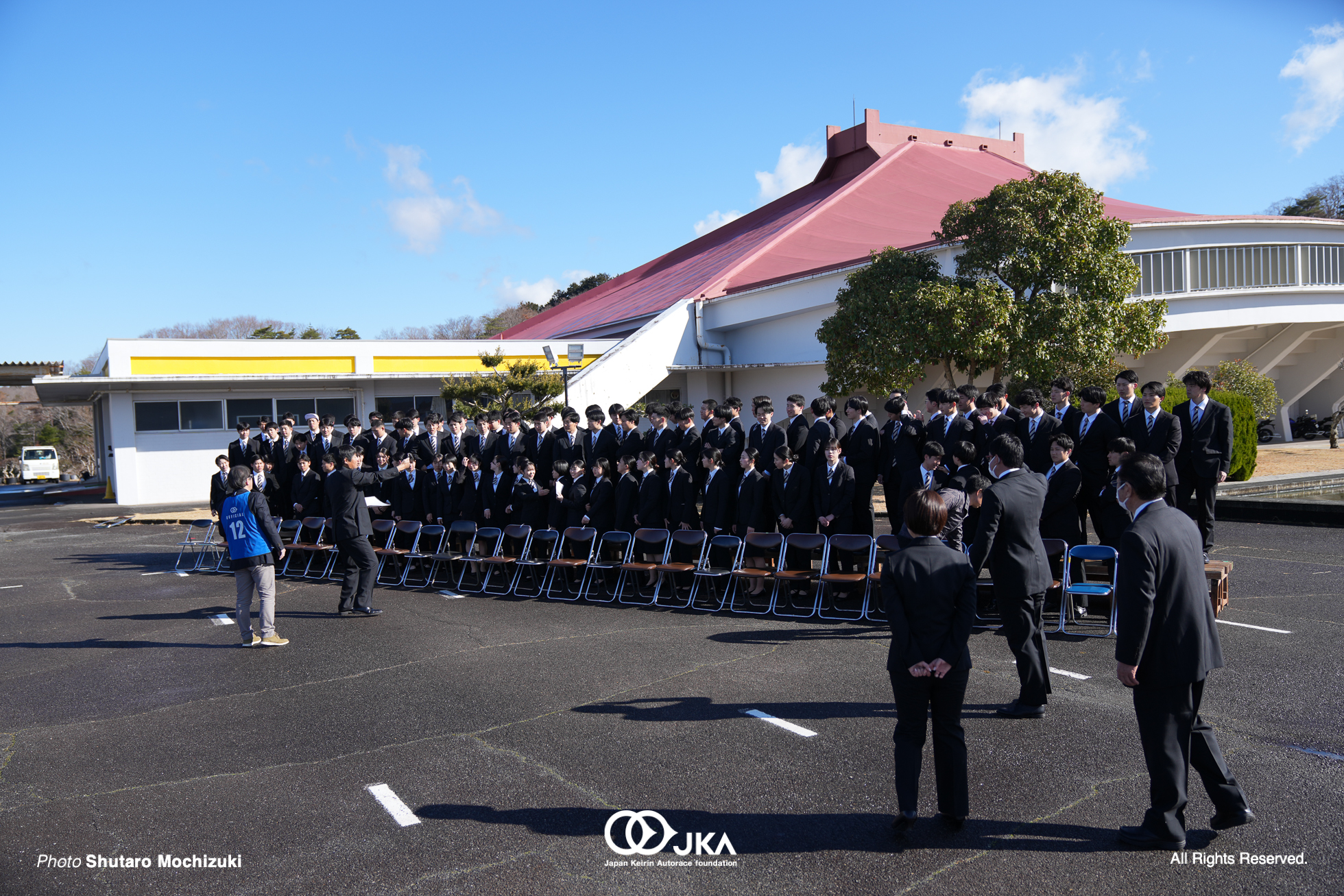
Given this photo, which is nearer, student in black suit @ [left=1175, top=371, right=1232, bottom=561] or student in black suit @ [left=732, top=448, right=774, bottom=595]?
student in black suit @ [left=1175, top=371, right=1232, bottom=561]

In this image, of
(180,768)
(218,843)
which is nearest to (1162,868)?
(218,843)

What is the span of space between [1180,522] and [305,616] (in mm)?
8421

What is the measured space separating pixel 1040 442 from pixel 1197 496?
189 cm

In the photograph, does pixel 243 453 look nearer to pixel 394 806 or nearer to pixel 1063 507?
pixel 394 806

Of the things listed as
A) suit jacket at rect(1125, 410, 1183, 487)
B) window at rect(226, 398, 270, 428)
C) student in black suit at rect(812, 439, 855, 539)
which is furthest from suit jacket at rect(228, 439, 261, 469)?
window at rect(226, 398, 270, 428)

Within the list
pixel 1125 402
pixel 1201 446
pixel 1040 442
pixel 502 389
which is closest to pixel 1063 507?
pixel 1040 442

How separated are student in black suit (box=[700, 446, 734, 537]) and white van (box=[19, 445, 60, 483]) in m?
41.8

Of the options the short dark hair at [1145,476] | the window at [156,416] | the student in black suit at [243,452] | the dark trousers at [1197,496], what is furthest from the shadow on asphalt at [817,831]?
the window at [156,416]

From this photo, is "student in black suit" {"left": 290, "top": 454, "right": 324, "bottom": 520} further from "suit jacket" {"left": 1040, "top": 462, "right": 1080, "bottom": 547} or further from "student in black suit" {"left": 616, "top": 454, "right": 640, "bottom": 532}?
"suit jacket" {"left": 1040, "top": 462, "right": 1080, "bottom": 547}

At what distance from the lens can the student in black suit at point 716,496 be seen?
31.6 feet

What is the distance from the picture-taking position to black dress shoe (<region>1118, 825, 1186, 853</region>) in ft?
12.3

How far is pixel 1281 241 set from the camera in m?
25.0

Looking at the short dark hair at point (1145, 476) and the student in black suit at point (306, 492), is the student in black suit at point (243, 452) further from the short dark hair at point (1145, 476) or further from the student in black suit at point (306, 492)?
the short dark hair at point (1145, 476)

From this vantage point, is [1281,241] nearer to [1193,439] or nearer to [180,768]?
[1193,439]
